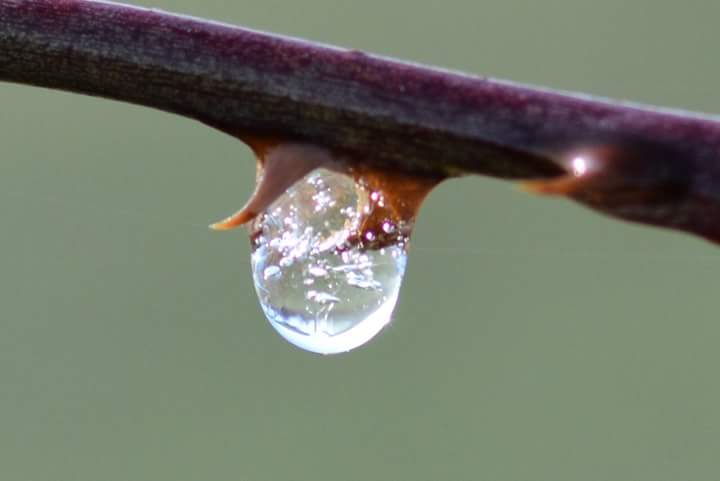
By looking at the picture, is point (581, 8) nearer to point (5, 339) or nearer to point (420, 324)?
point (420, 324)

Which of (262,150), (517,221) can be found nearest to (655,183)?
(262,150)

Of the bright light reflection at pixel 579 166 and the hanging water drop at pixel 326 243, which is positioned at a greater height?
the hanging water drop at pixel 326 243

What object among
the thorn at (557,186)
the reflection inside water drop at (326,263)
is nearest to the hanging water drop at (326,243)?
the reflection inside water drop at (326,263)

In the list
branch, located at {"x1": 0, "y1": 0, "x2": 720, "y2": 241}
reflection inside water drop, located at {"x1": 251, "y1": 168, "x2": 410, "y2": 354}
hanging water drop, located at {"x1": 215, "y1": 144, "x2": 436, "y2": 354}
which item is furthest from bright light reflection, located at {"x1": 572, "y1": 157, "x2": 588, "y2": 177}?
reflection inside water drop, located at {"x1": 251, "y1": 168, "x2": 410, "y2": 354}

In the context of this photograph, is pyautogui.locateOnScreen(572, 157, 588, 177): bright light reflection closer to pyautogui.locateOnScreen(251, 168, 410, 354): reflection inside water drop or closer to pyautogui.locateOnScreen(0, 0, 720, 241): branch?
pyautogui.locateOnScreen(0, 0, 720, 241): branch

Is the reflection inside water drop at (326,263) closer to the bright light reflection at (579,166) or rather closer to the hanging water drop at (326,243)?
the hanging water drop at (326,243)

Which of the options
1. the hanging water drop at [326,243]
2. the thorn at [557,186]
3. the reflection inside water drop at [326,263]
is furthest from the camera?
the reflection inside water drop at [326,263]

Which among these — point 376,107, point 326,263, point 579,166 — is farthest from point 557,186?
point 326,263

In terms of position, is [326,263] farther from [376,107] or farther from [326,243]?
[376,107]
